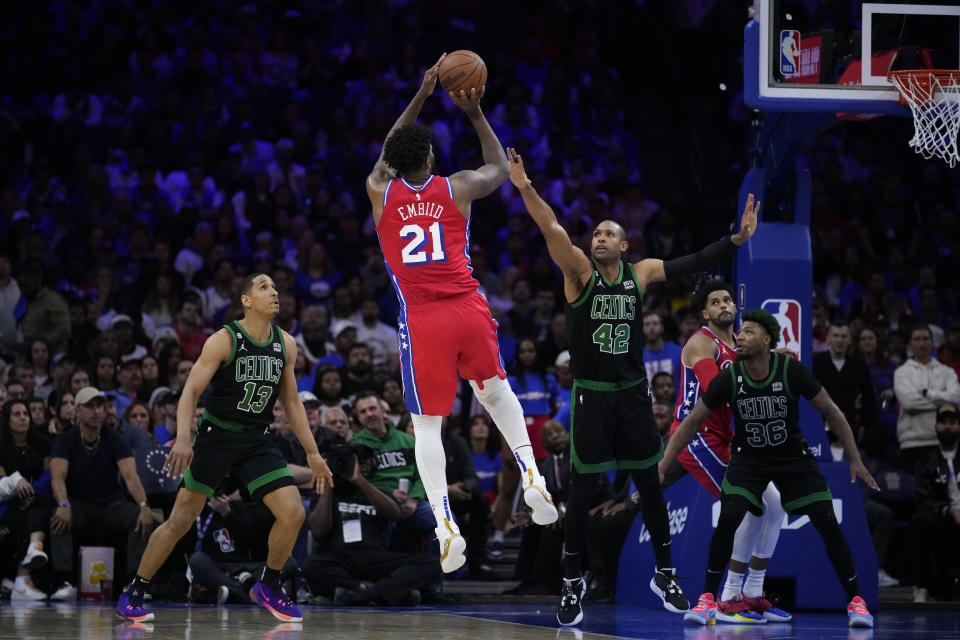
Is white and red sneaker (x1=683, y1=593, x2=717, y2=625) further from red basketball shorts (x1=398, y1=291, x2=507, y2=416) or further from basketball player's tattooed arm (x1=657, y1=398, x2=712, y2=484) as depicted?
red basketball shorts (x1=398, y1=291, x2=507, y2=416)

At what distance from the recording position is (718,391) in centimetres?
891

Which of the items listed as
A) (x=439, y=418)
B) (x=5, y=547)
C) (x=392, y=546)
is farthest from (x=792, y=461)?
(x=5, y=547)

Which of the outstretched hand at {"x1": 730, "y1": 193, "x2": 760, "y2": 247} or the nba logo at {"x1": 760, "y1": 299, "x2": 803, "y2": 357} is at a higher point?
the outstretched hand at {"x1": 730, "y1": 193, "x2": 760, "y2": 247}

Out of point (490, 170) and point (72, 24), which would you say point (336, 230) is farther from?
point (490, 170)

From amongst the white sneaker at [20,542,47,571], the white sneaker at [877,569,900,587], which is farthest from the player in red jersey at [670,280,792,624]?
the white sneaker at [20,542,47,571]

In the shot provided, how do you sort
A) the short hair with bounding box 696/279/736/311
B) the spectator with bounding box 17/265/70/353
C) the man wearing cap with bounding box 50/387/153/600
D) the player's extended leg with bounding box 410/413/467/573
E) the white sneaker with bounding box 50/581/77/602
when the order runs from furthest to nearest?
the spectator with bounding box 17/265/70/353 < the man wearing cap with bounding box 50/387/153/600 < the white sneaker with bounding box 50/581/77/602 < the short hair with bounding box 696/279/736/311 < the player's extended leg with bounding box 410/413/467/573

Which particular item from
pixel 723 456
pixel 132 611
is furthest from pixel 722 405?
pixel 132 611

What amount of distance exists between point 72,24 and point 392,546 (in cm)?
1003

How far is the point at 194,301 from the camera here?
45.4 ft

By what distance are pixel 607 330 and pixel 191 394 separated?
2640mm

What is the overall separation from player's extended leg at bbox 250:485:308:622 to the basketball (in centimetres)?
288

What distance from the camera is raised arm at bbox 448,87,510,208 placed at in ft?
24.7

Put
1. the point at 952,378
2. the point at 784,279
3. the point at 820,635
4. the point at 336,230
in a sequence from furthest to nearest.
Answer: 1. the point at 336,230
2. the point at 952,378
3. the point at 784,279
4. the point at 820,635

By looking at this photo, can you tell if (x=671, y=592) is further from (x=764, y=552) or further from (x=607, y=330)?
(x=607, y=330)
